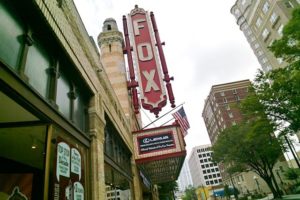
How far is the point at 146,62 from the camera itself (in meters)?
14.6

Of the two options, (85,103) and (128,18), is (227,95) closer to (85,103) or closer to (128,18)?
(128,18)

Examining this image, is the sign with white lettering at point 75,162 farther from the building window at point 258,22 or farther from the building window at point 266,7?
the building window at point 258,22

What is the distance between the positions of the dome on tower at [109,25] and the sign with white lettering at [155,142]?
13.4 metres

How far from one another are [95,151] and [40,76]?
8.92 feet

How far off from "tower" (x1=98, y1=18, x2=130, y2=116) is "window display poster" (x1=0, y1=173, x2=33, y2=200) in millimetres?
12385

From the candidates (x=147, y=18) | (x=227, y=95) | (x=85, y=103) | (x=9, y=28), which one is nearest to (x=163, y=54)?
(x=147, y=18)

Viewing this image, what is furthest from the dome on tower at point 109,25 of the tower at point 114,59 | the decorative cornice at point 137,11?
the decorative cornice at point 137,11

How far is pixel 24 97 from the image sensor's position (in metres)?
3.46

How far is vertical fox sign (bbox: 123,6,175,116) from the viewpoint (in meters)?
13.5

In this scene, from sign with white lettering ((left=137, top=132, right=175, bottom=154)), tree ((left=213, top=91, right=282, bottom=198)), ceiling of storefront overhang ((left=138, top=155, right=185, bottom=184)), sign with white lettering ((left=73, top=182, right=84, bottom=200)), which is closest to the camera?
sign with white lettering ((left=73, top=182, right=84, bottom=200))

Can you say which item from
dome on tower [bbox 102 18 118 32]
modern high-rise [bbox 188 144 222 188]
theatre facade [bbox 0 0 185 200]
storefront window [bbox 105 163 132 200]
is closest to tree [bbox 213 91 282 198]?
dome on tower [bbox 102 18 118 32]

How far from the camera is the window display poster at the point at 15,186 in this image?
485 centimetres

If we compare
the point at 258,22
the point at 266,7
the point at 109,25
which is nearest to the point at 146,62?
the point at 109,25

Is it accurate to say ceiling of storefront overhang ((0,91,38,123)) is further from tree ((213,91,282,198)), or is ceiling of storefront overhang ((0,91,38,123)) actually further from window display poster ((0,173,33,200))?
tree ((213,91,282,198))
